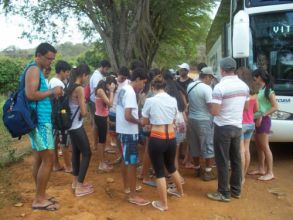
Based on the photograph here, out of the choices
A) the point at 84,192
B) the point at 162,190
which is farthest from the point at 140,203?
the point at 84,192

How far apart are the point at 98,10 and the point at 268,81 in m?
8.42

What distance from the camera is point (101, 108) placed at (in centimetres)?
686

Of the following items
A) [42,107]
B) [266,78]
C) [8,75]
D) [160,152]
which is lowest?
[160,152]

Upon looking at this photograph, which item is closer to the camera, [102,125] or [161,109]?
[161,109]

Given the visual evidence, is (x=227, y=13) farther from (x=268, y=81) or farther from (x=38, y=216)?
(x=38, y=216)

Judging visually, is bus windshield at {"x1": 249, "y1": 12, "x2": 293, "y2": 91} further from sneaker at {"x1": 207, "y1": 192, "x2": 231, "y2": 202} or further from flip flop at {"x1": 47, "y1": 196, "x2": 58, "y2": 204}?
flip flop at {"x1": 47, "y1": 196, "x2": 58, "y2": 204}

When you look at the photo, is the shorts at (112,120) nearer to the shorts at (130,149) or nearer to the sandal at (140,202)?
the shorts at (130,149)

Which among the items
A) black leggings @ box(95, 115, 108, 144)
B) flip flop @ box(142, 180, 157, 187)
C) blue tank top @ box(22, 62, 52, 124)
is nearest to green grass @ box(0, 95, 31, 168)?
black leggings @ box(95, 115, 108, 144)

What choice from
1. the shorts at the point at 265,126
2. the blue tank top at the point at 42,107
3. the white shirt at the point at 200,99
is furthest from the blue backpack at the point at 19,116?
the shorts at the point at 265,126

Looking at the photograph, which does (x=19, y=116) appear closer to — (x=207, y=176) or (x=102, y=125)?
(x=102, y=125)

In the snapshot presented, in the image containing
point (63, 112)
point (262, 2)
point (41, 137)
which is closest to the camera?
point (41, 137)

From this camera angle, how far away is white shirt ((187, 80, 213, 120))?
6240 millimetres

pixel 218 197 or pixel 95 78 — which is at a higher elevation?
pixel 95 78

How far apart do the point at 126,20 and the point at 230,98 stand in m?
8.40
